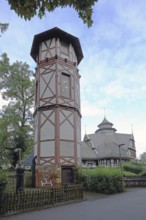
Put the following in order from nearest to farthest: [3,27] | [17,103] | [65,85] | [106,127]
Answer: [3,27], [65,85], [17,103], [106,127]

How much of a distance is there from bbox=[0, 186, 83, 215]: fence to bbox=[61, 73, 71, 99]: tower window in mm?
8413

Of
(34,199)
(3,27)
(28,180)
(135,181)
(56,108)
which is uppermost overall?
(3,27)

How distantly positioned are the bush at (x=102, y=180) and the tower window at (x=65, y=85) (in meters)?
6.67

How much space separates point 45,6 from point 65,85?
1567cm

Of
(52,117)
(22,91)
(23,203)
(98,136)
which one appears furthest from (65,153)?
(98,136)

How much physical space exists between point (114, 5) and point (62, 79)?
47.3ft

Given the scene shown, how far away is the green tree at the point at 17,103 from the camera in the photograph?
23625 millimetres

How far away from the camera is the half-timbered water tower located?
17.1 m

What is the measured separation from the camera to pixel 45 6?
12.2 feet

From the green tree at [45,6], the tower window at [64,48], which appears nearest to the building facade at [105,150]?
the tower window at [64,48]

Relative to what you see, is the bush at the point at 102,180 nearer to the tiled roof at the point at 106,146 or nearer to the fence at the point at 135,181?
the fence at the point at 135,181

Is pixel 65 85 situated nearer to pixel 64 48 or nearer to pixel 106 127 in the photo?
pixel 64 48

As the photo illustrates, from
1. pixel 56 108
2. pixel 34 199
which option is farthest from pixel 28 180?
pixel 34 199

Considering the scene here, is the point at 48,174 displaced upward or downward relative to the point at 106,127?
downward
